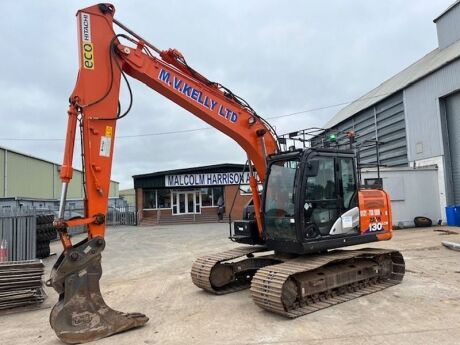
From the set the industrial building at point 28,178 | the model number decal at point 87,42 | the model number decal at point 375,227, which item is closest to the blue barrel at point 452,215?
the model number decal at point 375,227

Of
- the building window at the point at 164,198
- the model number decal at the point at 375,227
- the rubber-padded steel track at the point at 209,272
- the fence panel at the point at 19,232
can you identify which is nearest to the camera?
the rubber-padded steel track at the point at 209,272

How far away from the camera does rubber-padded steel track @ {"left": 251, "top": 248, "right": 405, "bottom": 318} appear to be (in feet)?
20.6

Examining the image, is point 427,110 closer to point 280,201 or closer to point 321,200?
point 321,200

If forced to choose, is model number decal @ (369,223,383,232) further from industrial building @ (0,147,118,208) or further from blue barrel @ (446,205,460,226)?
industrial building @ (0,147,118,208)

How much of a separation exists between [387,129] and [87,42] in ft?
70.8

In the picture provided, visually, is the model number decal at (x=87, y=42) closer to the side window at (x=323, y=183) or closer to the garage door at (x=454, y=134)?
the side window at (x=323, y=183)

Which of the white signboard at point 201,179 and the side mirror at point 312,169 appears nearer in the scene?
the side mirror at point 312,169

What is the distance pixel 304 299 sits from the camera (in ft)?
22.1

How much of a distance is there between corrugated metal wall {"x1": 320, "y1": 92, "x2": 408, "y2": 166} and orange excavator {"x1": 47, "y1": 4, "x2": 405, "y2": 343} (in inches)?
595

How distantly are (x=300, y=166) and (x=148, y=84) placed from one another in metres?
2.93

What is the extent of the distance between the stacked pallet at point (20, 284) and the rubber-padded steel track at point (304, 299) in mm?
4266

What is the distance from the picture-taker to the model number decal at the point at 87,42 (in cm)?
614

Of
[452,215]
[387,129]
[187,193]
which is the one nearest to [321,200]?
[452,215]

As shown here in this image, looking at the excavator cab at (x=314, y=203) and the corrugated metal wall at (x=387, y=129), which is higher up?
the corrugated metal wall at (x=387, y=129)
